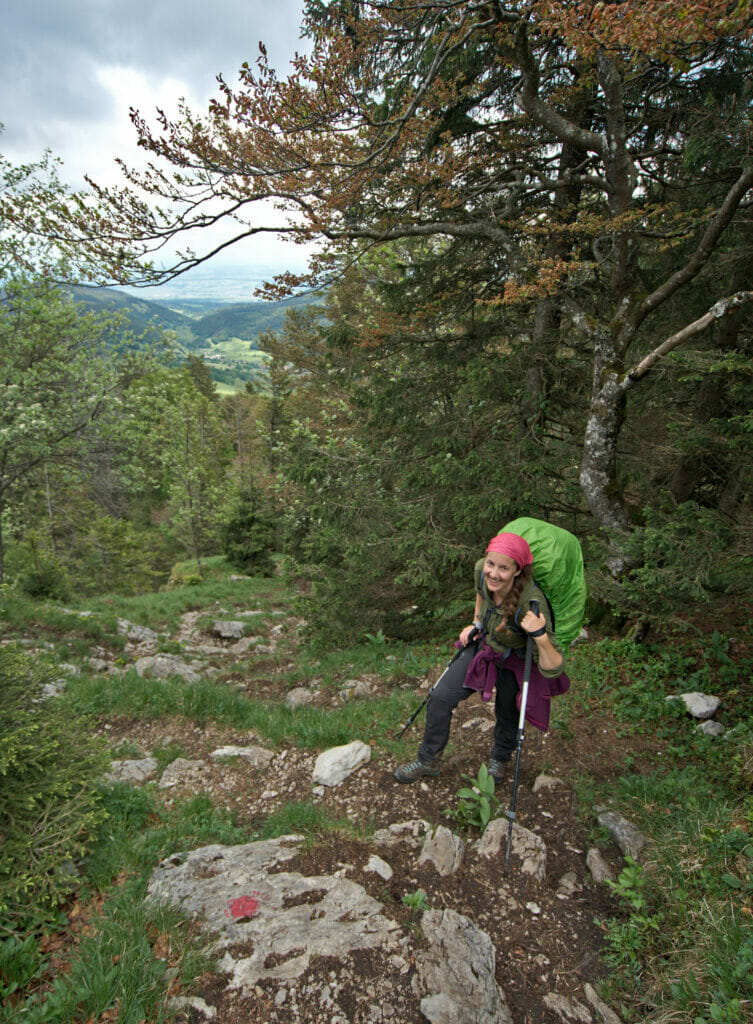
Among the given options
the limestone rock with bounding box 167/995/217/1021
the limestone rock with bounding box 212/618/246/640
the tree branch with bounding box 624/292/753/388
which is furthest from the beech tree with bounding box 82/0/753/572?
the limestone rock with bounding box 212/618/246/640

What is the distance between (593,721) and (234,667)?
6.96 meters

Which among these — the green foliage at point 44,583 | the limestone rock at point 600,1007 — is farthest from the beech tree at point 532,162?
the green foliage at point 44,583

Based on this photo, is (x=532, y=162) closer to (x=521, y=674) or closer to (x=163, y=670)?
(x=521, y=674)

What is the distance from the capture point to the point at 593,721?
502 cm

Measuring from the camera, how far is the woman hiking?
307 cm

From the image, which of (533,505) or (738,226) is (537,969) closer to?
(533,505)

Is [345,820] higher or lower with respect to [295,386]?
lower

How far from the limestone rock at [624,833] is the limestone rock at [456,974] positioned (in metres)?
1.21

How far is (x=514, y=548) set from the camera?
3.06 m

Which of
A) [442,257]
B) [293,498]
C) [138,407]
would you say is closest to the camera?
[442,257]

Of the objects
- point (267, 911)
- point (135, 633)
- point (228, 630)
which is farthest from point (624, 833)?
point (228, 630)

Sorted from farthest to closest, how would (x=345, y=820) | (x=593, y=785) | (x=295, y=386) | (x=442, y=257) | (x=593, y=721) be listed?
(x=295, y=386), (x=442, y=257), (x=593, y=721), (x=593, y=785), (x=345, y=820)

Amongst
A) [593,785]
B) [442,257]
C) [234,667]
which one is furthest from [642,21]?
[234,667]

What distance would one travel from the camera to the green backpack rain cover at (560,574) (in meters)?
3.16
